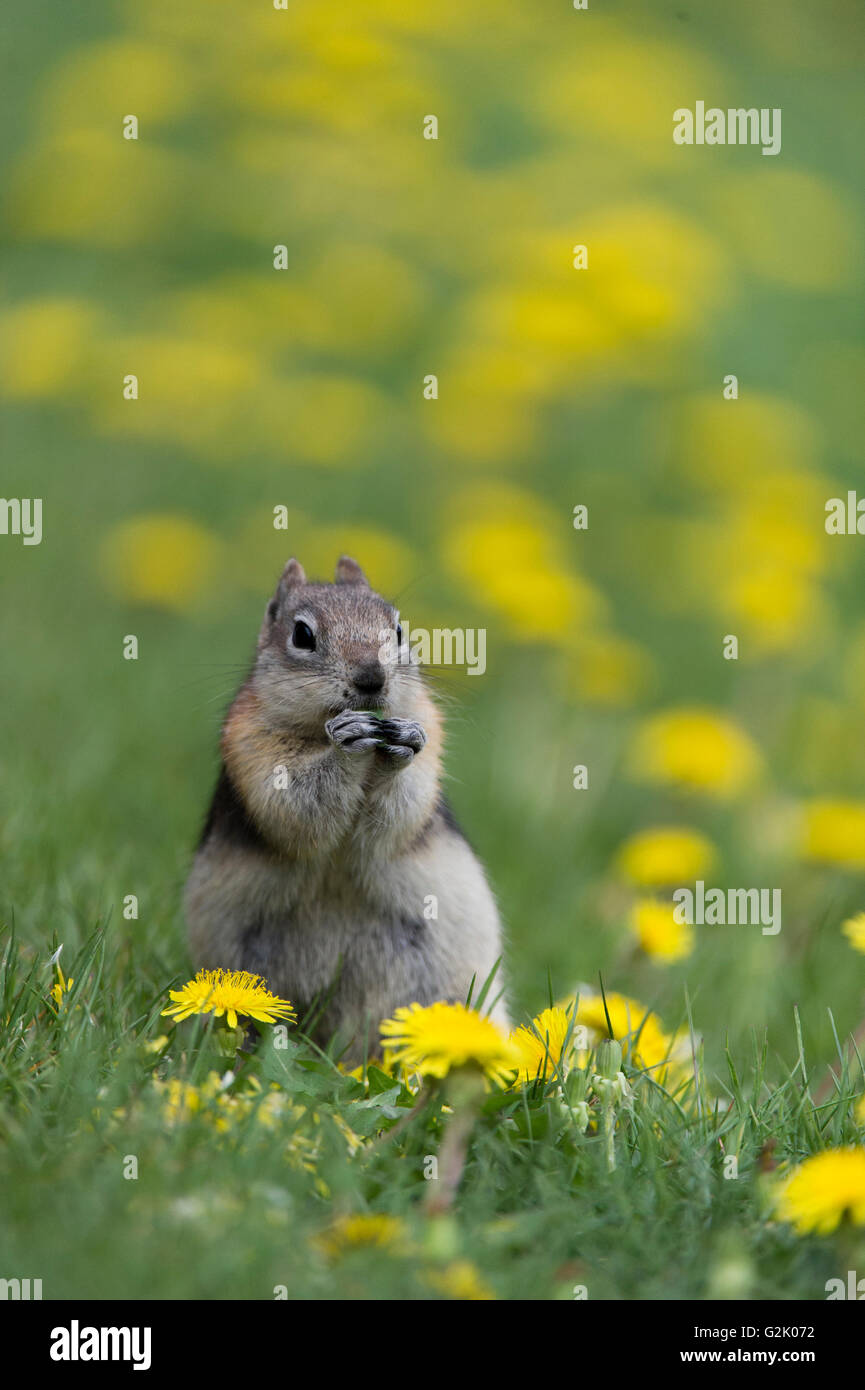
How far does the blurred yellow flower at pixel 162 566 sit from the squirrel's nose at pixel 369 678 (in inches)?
220

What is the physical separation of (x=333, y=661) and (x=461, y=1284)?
218 cm

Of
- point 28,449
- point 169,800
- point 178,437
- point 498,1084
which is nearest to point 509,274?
point 178,437

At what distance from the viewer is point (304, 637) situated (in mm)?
5023

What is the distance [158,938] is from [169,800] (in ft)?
6.37

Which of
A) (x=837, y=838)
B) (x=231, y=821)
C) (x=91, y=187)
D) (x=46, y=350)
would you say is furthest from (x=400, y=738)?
(x=91, y=187)

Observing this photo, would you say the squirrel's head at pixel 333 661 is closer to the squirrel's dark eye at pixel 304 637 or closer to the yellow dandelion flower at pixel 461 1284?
the squirrel's dark eye at pixel 304 637

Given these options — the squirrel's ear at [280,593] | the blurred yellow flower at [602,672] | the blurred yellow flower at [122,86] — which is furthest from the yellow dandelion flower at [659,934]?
the blurred yellow flower at [122,86]

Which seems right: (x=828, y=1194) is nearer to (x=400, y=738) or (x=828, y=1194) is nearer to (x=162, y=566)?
(x=400, y=738)

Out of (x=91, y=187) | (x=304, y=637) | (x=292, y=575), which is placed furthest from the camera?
(x=91, y=187)

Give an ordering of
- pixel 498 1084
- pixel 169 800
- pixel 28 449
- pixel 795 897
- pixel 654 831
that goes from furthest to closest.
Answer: pixel 28 449, pixel 654 831, pixel 795 897, pixel 169 800, pixel 498 1084

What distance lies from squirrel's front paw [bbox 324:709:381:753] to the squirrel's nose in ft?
0.36

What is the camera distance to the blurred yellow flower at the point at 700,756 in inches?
314
